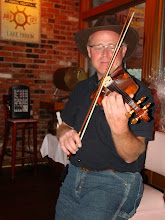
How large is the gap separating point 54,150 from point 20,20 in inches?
72.8

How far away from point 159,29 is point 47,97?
6.35 feet

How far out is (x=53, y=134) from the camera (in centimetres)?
336

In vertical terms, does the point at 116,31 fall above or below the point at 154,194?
above

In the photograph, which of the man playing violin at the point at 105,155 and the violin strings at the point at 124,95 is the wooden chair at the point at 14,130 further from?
the violin strings at the point at 124,95

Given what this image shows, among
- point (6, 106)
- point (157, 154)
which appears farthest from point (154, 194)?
point (6, 106)

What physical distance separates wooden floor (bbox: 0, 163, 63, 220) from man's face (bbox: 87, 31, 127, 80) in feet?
5.23

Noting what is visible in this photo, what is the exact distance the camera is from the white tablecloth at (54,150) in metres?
2.90

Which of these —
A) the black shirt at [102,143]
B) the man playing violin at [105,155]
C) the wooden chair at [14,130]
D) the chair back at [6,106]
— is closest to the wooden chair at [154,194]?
the man playing violin at [105,155]

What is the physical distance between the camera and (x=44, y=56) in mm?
3879

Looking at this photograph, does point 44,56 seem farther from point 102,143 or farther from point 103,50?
point 102,143

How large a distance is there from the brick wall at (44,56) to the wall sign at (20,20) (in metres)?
0.08

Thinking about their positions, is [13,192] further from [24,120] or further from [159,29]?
[159,29]

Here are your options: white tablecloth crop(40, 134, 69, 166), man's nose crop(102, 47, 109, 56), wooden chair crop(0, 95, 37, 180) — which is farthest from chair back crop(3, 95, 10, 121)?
man's nose crop(102, 47, 109, 56)

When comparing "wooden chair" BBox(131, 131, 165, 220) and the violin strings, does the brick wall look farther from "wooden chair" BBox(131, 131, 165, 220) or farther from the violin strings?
the violin strings
